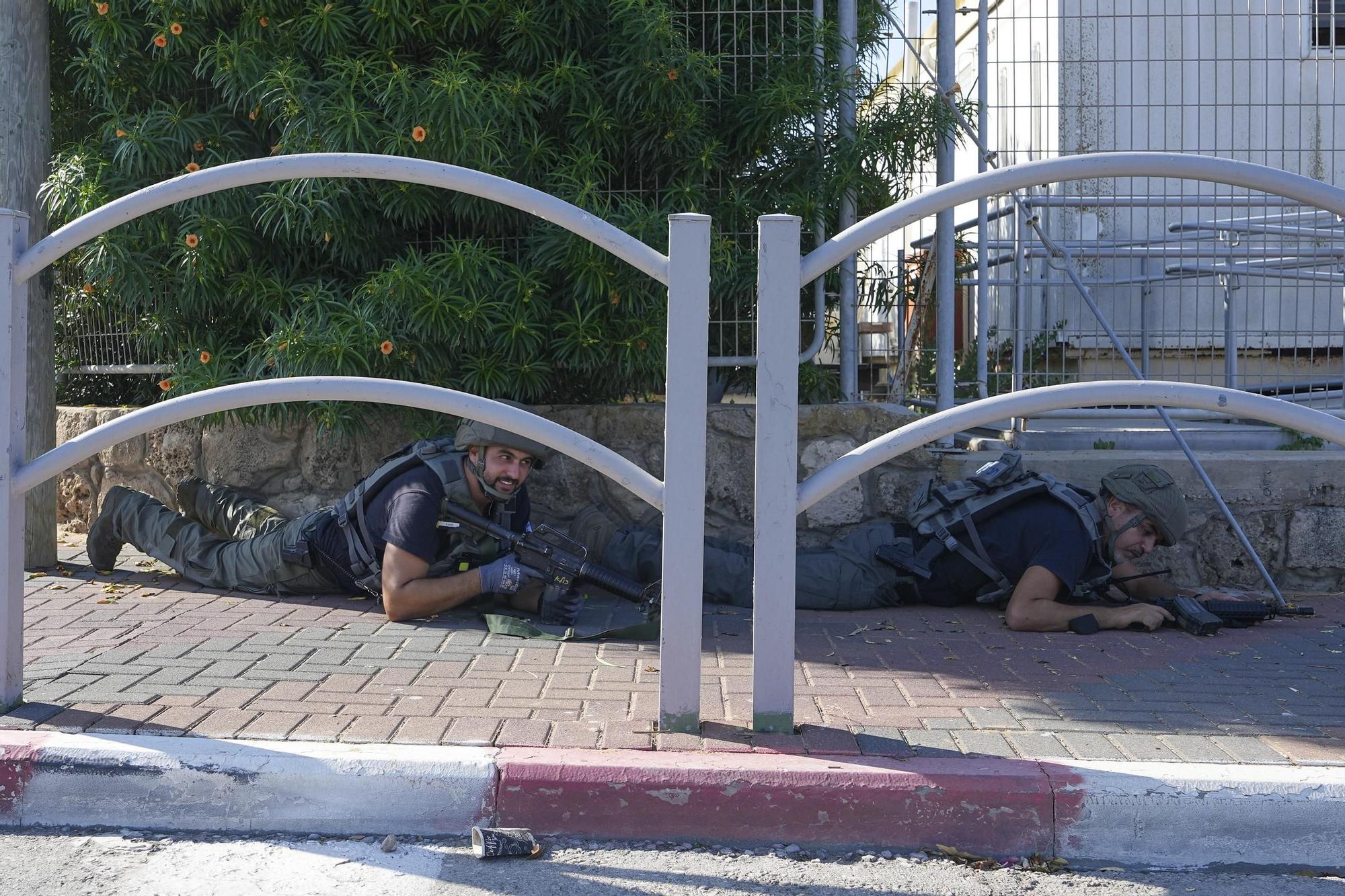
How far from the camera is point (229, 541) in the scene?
5.54m

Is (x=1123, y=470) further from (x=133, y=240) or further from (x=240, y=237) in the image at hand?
(x=133, y=240)

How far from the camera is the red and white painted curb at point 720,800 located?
2.96 m

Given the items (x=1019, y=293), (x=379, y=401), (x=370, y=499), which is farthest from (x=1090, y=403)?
(x=1019, y=293)

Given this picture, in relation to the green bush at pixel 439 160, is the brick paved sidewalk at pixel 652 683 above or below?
below

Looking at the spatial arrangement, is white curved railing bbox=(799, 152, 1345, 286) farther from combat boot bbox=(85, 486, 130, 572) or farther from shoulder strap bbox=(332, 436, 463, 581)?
combat boot bbox=(85, 486, 130, 572)

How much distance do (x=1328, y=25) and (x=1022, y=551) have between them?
176 inches

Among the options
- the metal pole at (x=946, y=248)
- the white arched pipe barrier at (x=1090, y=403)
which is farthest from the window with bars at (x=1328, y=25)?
the white arched pipe barrier at (x=1090, y=403)

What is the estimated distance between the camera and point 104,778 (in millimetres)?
3059

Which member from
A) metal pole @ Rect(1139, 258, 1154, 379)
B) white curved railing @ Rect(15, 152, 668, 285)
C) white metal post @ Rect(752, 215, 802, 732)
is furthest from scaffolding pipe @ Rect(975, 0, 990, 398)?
white curved railing @ Rect(15, 152, 668, 285)

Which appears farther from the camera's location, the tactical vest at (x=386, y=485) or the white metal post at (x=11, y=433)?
the tactical vest at (x=386, y=485)

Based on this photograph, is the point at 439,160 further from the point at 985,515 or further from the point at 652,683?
the point at 985,515

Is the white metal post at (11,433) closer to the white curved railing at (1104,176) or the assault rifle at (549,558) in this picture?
the assault rifle at (549,558)

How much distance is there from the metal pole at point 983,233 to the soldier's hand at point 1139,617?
165 cm

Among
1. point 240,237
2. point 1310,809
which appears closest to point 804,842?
point 1310,809
